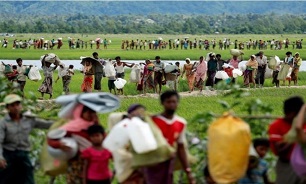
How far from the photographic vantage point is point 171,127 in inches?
299

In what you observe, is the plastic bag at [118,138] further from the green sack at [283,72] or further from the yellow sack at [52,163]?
the green sack at [283,72]

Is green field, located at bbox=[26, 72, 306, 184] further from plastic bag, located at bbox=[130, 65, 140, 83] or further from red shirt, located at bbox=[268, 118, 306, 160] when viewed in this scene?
red shirt, located at bbox=[268, 118, 306, 160]

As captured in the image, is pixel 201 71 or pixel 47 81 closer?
pixel 47 81

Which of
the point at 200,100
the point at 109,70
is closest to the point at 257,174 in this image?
the point at 200,100

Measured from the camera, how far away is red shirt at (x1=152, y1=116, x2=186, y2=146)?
7582mm

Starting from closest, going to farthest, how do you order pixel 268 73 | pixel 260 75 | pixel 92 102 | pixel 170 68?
pixel 92 102, pixel 170 68, pixel 260 75, pixel 268 73

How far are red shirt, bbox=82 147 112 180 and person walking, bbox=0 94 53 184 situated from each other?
37.7 inches

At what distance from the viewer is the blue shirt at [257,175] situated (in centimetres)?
769

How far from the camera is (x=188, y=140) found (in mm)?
8477

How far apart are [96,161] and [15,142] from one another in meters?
1.15

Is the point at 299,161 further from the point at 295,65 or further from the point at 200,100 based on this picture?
the point at 295,65

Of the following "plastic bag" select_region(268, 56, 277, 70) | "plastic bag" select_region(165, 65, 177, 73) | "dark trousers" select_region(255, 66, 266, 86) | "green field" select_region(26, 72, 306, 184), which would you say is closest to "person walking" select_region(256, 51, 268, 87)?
"dark trousers" select_region(255, 66, 266, 86)

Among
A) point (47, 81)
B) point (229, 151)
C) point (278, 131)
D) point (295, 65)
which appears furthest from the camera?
point (295, 65)

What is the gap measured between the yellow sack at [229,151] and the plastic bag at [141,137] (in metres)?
0.59
